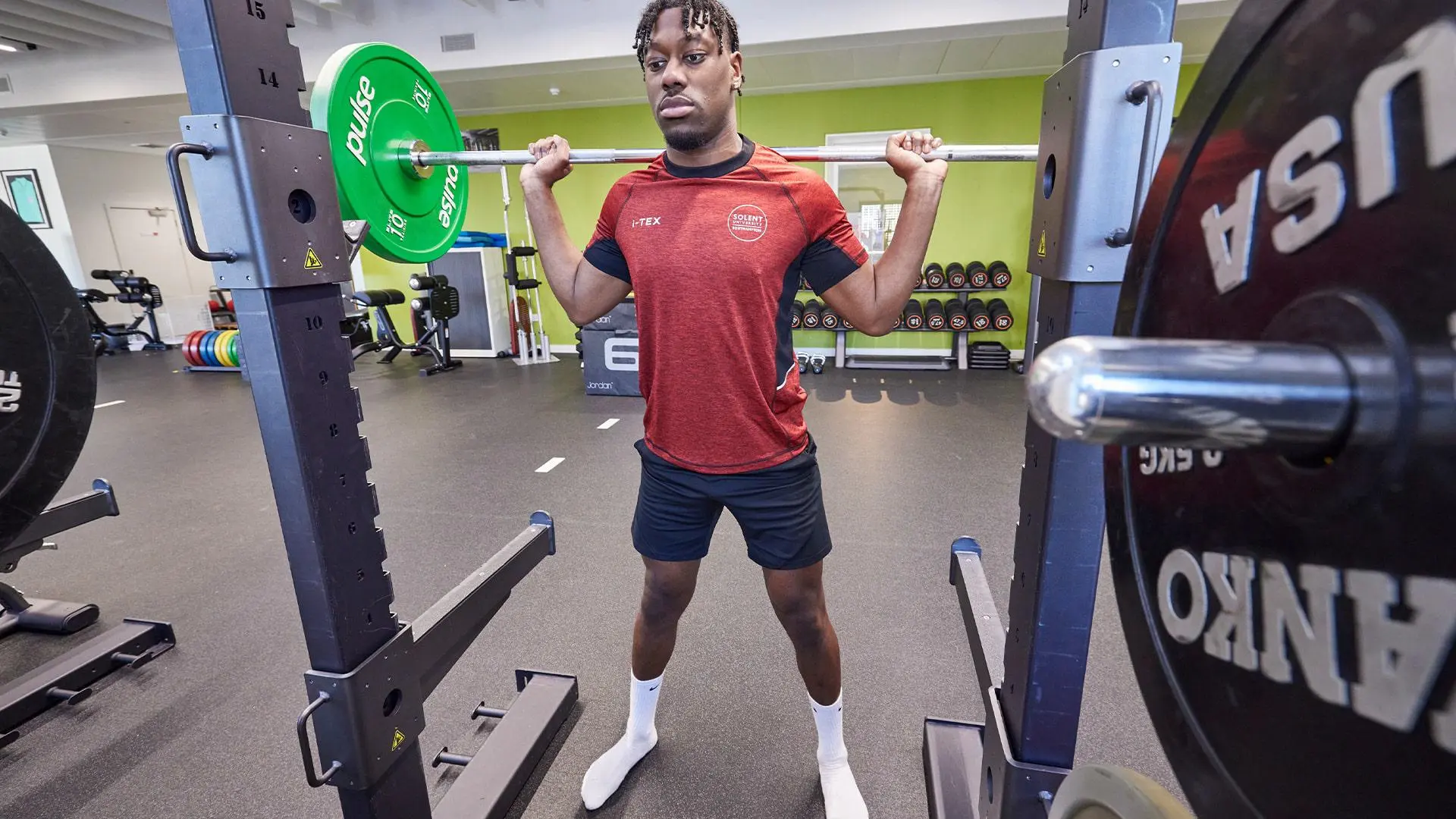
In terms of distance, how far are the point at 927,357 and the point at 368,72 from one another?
17.4 feet

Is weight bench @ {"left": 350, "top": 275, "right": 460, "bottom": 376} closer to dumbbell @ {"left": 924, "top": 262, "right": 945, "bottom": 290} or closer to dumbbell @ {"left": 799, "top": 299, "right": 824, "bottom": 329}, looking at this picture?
dumbbell @ {"left": 799, "top": 299, "right": 824, "bottom": 329}

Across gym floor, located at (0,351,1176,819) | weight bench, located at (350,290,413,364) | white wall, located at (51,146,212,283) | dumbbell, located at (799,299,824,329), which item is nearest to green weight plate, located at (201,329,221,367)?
weight bench, located at (350,290,413,364)

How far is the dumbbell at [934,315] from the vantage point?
5.39 m

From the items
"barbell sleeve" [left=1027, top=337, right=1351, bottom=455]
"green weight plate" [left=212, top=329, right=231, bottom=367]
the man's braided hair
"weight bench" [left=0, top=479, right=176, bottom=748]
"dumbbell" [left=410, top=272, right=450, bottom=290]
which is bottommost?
"weight bench" [left=0, top=479, right=176, bottom=748]

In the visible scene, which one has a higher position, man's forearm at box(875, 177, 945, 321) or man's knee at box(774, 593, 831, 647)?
man's forearm at box(875, 177, 945, 321)

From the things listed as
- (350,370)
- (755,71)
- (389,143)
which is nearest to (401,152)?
(389,143)

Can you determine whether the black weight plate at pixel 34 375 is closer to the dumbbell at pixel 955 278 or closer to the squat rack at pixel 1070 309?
the squat rack at pixel 1070 309

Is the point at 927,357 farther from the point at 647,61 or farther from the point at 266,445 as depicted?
the point at 266,445

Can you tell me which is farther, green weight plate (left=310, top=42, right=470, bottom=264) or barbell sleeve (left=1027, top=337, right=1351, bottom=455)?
green weight plate (left=310, top=42, right=470, bottom=264)

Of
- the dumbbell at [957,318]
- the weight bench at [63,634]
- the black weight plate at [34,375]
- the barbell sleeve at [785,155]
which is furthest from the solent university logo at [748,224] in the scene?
the dumbbell at [957,318]

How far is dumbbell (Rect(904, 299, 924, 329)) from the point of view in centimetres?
540

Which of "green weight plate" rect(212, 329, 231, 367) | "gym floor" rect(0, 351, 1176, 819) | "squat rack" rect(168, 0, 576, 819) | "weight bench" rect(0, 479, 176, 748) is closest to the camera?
"squat rack" rect(168, 0, 576, 819)

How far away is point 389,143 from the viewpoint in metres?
1.22

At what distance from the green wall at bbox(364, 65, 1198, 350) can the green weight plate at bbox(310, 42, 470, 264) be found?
4695 mm
